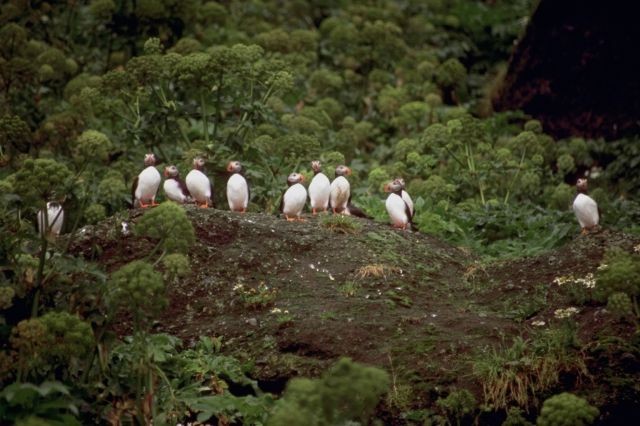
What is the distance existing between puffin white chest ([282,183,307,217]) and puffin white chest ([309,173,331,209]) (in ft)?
1.41

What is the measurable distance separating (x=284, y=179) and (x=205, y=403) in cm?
542

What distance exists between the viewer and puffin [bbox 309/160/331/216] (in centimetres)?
Answer: 1165

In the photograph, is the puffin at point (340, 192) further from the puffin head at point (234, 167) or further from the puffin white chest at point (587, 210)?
the puffin white chest at point (587, 210)

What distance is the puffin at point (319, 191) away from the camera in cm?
1165

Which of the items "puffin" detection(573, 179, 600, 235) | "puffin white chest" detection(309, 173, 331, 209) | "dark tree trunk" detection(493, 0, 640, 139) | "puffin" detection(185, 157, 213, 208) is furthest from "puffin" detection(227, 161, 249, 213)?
"dark tree trunk" detection(493, 0, 640, 139)

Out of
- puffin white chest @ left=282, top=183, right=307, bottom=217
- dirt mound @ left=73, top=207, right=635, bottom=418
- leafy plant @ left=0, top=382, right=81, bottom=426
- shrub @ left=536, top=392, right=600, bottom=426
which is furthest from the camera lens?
puffin white chest @ left=282, top=183, right=307, bottom=217

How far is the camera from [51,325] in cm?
714

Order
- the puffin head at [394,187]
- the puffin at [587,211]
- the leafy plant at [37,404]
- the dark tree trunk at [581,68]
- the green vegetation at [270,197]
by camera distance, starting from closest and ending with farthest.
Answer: the leafy plant at [37,404] < the green vegetation at [270,197] < the puffin at [587,211] < the puffin head at [394,187] < the dark tree trunk at [581,68]

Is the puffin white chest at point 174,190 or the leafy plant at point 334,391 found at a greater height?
the puffin white chest at point 174,190

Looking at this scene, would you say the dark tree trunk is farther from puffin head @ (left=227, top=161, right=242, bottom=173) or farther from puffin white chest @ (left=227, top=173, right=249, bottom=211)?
puffin white chest @ (left=227, top=173, right=249, bottom=211)

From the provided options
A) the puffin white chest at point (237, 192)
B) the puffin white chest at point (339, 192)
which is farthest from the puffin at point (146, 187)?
the puffin white chest at point (339, 192)

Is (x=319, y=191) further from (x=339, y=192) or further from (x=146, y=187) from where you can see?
(x=146, y=187)

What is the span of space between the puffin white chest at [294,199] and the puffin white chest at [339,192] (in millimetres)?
615

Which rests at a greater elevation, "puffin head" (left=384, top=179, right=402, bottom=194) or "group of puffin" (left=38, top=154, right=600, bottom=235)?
"puffin head" (left=384, top=179, right=402, bottom=194)
